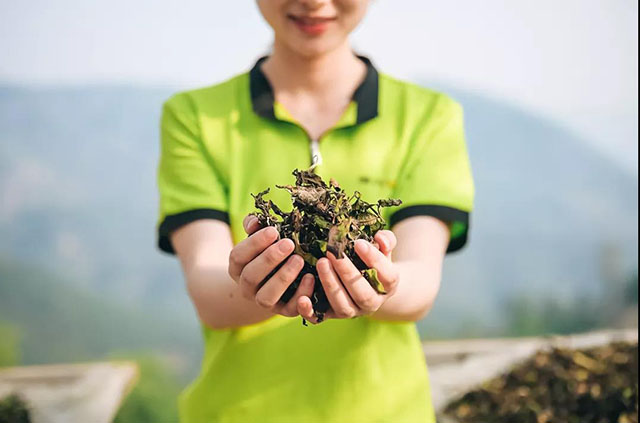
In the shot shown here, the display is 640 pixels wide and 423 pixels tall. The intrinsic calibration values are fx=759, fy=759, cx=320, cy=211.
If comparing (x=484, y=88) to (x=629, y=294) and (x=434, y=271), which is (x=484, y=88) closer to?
(x=629, y=294)

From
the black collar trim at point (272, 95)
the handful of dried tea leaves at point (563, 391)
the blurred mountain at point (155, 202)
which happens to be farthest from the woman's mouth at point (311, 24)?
the handful of dried tea leaves at point (563, 391)

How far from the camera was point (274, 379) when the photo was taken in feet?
4.58

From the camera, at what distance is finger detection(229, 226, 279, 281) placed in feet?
3.17

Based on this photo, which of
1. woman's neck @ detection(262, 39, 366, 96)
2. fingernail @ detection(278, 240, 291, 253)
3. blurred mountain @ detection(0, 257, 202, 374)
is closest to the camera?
fingernail @ detection(278, 240, 291, 253)

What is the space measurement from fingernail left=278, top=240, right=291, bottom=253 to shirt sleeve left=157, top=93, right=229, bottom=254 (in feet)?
1.44

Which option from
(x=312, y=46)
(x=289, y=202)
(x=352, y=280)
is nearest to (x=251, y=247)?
(x=352, y=280)

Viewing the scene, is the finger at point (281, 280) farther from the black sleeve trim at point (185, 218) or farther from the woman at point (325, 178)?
the black sleeve trim at point (185, 218)

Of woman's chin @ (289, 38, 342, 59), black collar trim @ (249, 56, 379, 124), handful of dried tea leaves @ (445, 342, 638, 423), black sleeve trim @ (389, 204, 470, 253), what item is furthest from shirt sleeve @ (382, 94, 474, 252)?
handful of dried tea leaves @ (445, 342, 638, 423)

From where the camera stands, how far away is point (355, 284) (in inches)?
39.1

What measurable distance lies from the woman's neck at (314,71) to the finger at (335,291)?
0.60 metres

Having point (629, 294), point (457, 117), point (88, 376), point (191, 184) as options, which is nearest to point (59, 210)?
point (88, 376)

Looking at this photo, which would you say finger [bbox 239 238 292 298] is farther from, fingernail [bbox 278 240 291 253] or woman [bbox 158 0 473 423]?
woman [bbox 158 0 473 423]

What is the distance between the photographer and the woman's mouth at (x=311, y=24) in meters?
1.37

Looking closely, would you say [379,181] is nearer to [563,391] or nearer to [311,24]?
[311,24]
